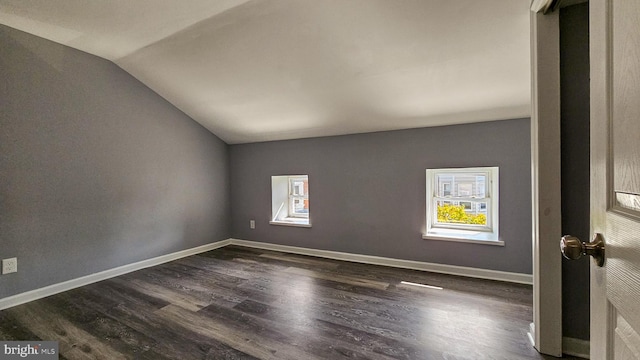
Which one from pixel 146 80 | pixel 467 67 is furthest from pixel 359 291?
pixel 146 80

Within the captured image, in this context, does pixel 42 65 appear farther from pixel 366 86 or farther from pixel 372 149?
pixel 372 149

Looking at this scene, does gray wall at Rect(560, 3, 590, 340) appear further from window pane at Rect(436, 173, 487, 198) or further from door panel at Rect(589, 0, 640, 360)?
window pane at Rect(436, 173, 487, 198)

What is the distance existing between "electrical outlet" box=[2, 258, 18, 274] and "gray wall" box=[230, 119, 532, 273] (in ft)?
8.18

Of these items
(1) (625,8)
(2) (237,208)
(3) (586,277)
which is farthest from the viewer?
(2) (237,208)

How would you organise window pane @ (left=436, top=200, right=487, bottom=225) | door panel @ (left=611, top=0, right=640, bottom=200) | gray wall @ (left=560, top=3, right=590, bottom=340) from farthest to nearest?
window pane @ (left=436, top=200, right=487, bottom=225) < gray wall @ (left=560, top=3, right=590, bottom=340) < door panel @ (left=611, top=0, right=640, bottom=200)

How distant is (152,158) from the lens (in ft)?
11.3

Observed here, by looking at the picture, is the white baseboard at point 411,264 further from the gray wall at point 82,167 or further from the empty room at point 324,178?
the gray wall at point 82,167

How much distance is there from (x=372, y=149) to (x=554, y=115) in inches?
75.5

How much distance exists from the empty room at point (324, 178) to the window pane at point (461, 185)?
0.9 inches

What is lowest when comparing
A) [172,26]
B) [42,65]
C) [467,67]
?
Result: [467,67]

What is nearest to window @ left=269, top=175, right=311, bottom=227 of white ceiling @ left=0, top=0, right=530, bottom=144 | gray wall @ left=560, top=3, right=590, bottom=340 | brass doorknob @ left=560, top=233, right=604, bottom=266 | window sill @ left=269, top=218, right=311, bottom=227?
window sill @ left=269, top=218, right=311, bottom=227

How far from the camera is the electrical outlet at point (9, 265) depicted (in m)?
2.34

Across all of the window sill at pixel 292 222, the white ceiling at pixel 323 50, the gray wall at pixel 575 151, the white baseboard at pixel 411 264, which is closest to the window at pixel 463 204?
the white baseboard at pixel 411 264

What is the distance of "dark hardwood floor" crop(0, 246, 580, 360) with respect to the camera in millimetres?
1717
